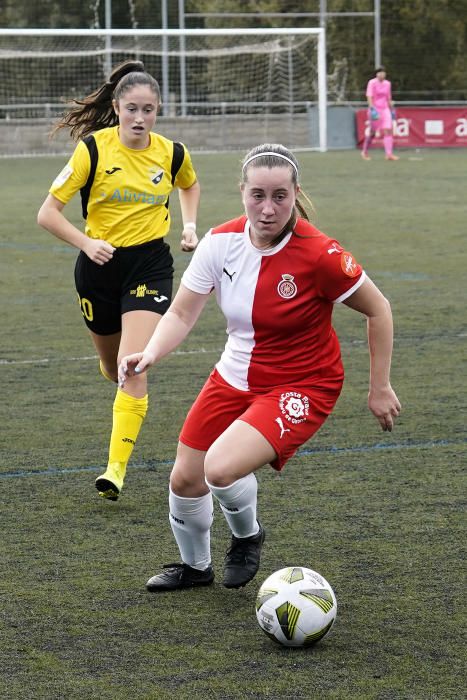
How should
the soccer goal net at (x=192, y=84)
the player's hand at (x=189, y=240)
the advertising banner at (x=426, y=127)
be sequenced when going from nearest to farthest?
the player's hand at (x=189, y=240), the soccer goal net at (x=192, y=84), the advertising banner at (x=426, y=127)

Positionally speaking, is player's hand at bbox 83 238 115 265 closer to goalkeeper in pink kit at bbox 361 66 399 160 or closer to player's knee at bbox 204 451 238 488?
player's knee at bbox 204 451 238 488

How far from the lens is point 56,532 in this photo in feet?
17.8

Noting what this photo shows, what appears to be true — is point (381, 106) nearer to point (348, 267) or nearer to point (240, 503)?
point (348, 267)

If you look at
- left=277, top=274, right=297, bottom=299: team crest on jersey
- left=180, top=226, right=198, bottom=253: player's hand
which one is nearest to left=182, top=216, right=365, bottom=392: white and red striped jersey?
left=277, top=274, right=297, bottom=299: team crest on jersey

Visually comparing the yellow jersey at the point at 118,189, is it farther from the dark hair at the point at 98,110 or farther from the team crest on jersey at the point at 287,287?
the team crest on jersey at the point at 287,287

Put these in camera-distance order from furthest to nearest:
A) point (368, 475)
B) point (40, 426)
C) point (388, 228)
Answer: point (388, 228) < point (40, 426) < point (368, 475)

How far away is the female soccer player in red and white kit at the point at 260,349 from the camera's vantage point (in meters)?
4.41

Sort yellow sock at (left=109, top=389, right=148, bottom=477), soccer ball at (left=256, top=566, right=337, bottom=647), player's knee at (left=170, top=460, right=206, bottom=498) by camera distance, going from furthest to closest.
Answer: yellow sock at (left=109, top=389, right=148, bottom=477) → player's knee at (left=170, top=460, right=206, bottom=498) → soccer ball at (left=256, top=566, right=337, bottom=647)

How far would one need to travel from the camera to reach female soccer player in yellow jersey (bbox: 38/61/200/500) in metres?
6.22

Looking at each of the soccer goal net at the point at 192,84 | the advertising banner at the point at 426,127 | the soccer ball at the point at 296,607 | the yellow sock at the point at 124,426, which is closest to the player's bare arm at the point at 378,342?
the soccer ball at the point at 296,607

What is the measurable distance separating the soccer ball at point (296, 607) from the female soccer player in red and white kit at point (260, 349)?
0.35 m

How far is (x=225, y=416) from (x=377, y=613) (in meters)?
0.86

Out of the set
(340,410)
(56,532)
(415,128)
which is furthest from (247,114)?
(56,532)

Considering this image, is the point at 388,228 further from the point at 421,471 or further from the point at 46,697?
the point at 46,697
